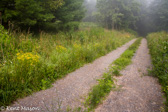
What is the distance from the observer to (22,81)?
9.40 ft

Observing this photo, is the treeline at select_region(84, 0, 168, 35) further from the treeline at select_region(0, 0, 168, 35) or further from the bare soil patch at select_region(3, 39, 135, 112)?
the bare soil patch at select_region(3, 39, 135, 112)

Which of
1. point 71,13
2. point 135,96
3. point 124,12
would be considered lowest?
point 135,96

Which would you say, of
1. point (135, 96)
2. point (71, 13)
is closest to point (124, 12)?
point (71, 13)

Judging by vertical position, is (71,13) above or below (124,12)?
below

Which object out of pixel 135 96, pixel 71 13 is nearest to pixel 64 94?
pixel 135 96

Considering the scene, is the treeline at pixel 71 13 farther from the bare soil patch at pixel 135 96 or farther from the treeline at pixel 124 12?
the bare soil patch at pixel 135 96

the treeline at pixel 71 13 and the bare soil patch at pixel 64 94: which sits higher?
the treeline at pixel 71 13

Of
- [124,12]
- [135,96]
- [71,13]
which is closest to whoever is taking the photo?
[135,96]

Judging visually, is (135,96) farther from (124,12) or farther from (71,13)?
(124,12)

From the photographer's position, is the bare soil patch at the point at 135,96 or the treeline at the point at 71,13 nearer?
the bare soil patch at the point at 135,96

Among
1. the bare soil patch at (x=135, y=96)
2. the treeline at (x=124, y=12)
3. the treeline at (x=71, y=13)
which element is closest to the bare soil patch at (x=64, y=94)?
the bare soil patch at (x=135, y=96)

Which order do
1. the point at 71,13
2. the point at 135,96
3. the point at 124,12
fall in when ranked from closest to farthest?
the point at 135,96 < the point at 71,13 < the point at 124,12

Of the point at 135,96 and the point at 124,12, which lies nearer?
the point at 135,96

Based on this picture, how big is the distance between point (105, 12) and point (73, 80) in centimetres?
1931
